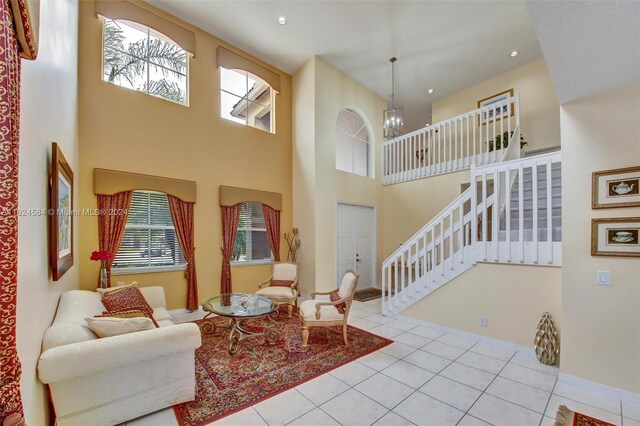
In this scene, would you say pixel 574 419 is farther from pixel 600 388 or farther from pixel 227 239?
pixel 227 239

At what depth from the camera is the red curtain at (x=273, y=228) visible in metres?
5.65

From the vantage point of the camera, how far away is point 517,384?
258 cm

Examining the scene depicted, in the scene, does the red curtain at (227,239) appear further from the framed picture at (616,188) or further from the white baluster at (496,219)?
the framed picture at (616,188)

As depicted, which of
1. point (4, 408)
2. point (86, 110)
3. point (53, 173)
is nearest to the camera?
point (4, 408)

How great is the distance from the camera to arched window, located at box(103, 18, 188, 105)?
163 inches

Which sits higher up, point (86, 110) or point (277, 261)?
point (86, 110)

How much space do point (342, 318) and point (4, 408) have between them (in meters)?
2.99

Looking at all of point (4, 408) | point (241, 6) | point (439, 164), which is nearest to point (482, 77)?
point (439, 164)

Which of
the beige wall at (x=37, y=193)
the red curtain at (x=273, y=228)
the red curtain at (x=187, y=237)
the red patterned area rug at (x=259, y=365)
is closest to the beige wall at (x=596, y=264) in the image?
the red patterned area rug at (x=259, y=365)

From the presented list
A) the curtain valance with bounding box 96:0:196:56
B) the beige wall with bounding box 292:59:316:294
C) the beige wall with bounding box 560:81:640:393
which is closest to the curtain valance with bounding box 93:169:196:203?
the beige wall with bounding box 292:59:316:294

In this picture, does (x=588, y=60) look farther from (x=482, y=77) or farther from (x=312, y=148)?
(x=482, y=77)

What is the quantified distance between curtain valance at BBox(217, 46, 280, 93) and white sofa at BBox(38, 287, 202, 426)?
467 centimetres

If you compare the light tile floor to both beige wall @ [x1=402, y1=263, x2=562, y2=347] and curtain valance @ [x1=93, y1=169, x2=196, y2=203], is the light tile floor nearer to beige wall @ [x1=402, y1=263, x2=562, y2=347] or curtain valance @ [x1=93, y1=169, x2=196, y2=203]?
beige wall @ [x1=402, y1=263, x2=562, y2=347]

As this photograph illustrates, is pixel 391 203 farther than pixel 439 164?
Yes
